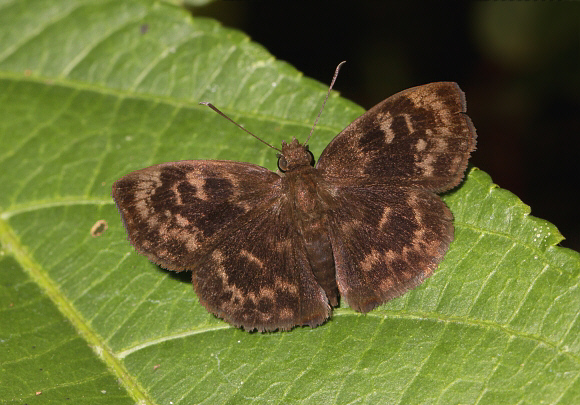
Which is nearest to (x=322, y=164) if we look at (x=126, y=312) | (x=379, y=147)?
(x=379, y=147)

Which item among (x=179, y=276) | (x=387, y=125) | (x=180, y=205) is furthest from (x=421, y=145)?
(x=179, y=276)

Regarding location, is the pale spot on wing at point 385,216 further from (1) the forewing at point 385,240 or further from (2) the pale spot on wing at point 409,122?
(2) the pale spot on wing at point 409,122

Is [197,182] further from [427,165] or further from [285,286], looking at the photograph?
[427,165]

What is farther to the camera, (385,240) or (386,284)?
(385,240)

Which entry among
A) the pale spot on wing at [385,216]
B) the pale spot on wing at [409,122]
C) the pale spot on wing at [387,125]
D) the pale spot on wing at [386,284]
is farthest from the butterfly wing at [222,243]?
the pale spot on wing at [409,122]

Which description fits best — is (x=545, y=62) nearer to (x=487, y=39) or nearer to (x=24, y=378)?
(x=487, y=39)
